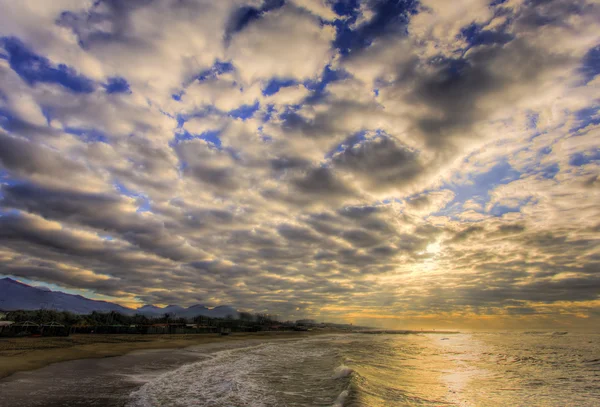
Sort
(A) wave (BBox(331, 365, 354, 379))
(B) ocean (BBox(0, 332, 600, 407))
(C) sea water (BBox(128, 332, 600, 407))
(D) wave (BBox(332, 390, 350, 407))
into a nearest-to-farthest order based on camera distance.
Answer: (D) wave (BBox(332, 390, 350, 407)), (B) ocean (BBox(0, 332, 600, 407)), (C) sea water (BBox(128, 332, 600, 407)), (A) wave (BBox(331, 365, 354, 379))

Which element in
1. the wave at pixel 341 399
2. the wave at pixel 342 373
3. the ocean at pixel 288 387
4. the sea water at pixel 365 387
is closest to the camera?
the wave at pixel 341 399

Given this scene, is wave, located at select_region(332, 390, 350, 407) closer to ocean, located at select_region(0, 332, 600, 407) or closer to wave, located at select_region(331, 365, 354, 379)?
ocean, located at select_region(0, 332, 600, 407)

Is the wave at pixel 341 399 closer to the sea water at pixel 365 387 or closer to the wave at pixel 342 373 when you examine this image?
the sea water at pixel 365 387

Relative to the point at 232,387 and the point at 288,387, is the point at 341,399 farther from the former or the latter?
the point at 232,387

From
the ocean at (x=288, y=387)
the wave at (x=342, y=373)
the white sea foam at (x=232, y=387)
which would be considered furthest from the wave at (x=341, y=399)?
the wave at (x=342, y=373)

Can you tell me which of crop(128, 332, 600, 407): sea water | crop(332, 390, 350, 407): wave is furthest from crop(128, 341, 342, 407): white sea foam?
crop(332, 390, 350, 407): wave

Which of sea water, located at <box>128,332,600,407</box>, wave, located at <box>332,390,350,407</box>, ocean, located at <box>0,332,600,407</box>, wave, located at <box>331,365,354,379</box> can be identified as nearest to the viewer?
wave, located at <box>332,390,350,407</box>

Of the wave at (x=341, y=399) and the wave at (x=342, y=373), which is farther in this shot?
the wave at (x=342, y=373)

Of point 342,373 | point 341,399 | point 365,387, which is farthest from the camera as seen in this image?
point 342,373

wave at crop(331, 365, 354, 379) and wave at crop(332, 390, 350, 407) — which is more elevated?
wave at crop(332, 390, 350, 407)

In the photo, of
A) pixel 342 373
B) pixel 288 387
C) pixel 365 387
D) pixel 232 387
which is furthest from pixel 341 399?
pixel 342 373

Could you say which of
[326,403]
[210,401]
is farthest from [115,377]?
[326,403]

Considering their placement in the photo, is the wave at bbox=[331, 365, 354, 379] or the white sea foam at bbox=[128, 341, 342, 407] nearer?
the white sea foam at bbox=[128, 341, 342, 407]

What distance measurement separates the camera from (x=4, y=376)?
18.5 metres
